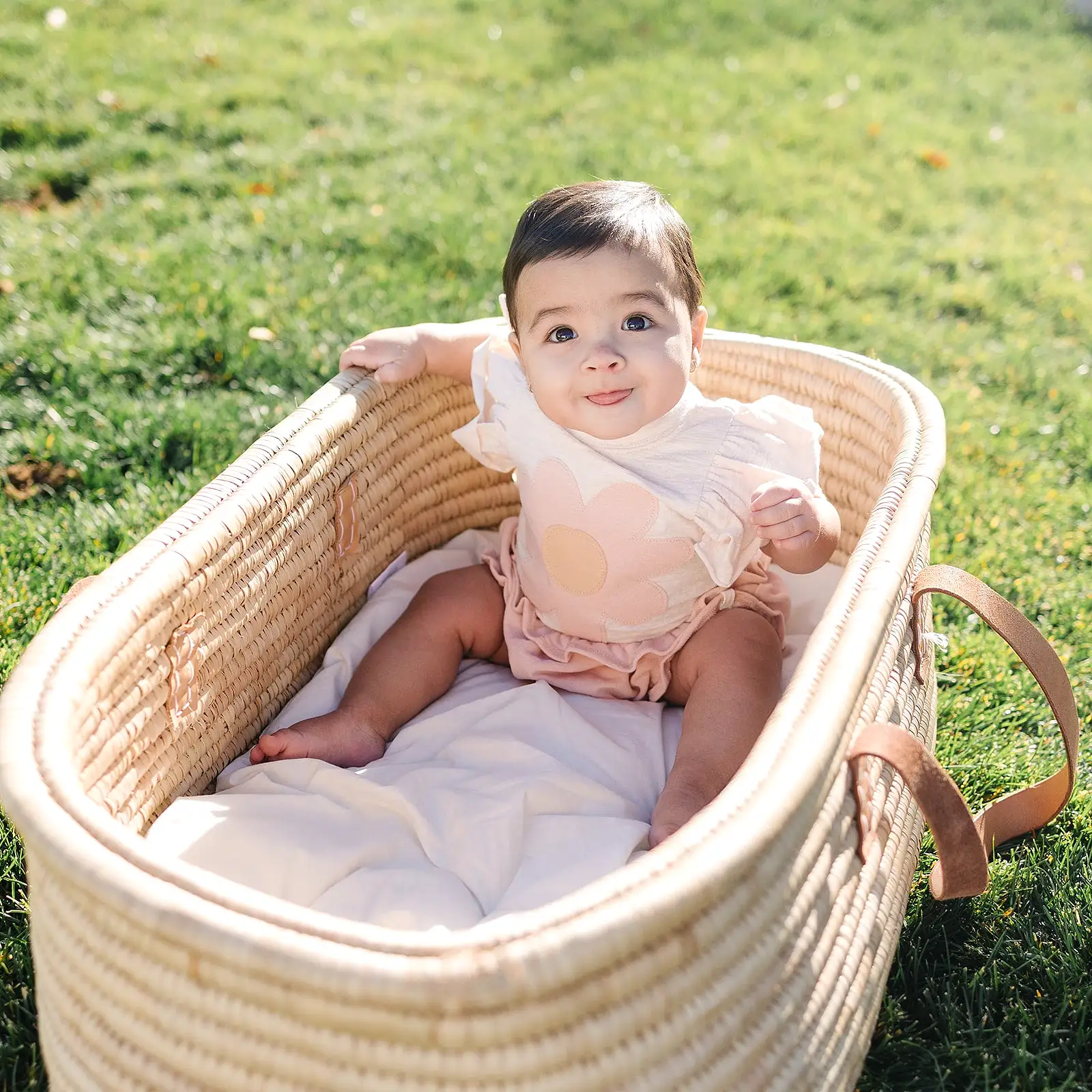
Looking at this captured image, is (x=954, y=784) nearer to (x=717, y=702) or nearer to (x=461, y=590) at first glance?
(x=717, y=702)

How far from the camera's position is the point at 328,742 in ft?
6.46

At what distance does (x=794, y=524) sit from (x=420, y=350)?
85cm

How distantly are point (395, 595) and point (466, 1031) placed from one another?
53.4 inches

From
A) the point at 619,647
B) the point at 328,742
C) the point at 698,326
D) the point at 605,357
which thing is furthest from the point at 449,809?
the point at 698,326

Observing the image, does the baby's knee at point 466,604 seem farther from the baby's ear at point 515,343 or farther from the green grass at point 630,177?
the green grass at point 630,177

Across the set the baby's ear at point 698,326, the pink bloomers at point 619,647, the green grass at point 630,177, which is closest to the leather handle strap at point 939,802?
the green grass at point 630,177

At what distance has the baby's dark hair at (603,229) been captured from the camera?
6.08ft

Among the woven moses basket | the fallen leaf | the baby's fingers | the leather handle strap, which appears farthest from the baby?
the fallen leaf

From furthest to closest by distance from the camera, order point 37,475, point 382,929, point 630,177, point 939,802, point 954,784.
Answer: point 630,177, point 37,475, point 954,784, point 939,802, point 382,929

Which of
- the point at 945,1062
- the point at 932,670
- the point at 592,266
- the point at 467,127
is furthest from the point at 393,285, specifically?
the point at 945,1062

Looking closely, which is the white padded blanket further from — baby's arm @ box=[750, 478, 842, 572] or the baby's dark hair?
the baby's dark hair

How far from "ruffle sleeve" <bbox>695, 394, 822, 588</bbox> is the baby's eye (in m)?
0.34

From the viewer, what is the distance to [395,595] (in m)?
2.36

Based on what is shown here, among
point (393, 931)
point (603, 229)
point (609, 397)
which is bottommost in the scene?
point (393, 931)
